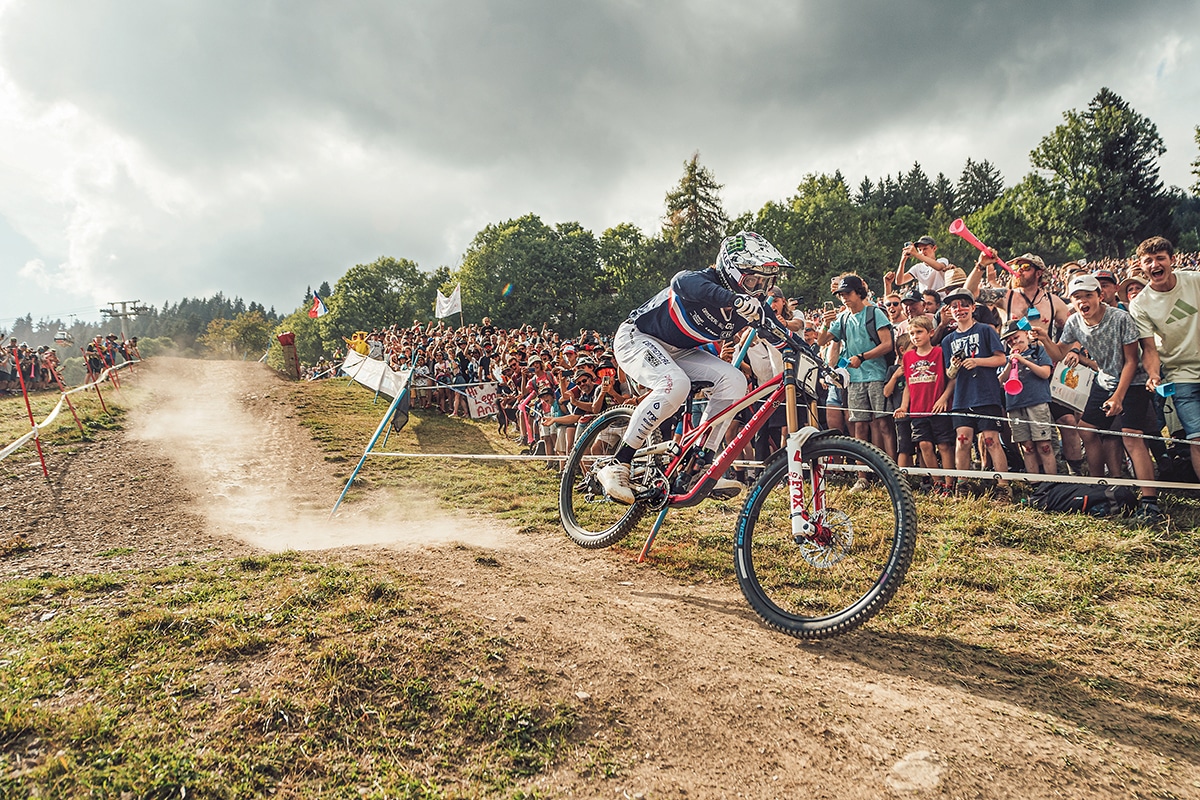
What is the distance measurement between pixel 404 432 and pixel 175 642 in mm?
16266

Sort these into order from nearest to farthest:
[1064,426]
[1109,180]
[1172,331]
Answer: [1172,331] → [1064,426] → [1109,180]

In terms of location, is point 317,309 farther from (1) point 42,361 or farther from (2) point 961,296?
(2) point 961,296

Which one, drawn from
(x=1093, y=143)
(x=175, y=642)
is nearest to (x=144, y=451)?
(x=175, y=642)

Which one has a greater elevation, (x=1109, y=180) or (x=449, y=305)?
(x=1109, y=180)

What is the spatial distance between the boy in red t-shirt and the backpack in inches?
40.3

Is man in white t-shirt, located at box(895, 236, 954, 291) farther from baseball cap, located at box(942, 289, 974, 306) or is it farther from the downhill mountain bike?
the downhill mountain bike

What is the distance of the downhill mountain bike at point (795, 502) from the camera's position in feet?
14.0

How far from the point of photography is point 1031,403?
24.6 ft

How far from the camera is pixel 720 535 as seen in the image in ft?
24.2

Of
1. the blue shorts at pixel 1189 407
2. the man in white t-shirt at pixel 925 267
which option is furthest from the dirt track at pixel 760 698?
the man in white t-shirt at pixel 925 267

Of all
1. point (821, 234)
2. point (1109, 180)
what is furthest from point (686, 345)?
point (821, 234)

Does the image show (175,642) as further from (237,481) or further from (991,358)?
(237,481)

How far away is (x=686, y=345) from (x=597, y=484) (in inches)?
70.3

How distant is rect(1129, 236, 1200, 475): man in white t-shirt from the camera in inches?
245
